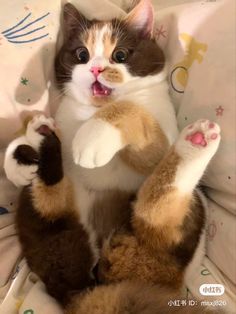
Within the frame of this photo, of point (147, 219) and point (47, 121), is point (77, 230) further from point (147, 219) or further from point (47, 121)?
point (47, 121)

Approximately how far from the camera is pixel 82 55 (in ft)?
3.48

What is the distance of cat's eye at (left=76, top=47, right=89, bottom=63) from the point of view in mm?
1054

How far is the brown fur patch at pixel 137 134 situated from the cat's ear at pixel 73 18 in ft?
1.07

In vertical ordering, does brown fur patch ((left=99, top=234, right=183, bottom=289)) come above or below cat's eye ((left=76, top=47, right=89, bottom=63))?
below

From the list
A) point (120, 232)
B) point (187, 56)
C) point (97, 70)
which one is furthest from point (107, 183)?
point (187, 56)

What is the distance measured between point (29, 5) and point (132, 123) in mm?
475

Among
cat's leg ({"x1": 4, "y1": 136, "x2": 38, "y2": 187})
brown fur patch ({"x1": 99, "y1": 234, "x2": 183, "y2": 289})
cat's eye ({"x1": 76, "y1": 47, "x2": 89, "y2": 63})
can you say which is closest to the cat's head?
cat's eye ({"x1": 76, "y1": 47, "x2": 89, "y2": 63})

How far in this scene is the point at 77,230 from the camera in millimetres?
917

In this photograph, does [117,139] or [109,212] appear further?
[109,212]

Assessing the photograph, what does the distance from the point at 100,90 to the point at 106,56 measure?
0.09 meters

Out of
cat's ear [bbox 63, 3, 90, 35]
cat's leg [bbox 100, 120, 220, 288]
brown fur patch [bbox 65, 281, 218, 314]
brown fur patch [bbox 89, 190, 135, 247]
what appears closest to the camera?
brown fur patch [bbox 65, 281, 218, 314]

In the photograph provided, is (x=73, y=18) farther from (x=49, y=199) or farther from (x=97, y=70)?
(x=49, y=199)

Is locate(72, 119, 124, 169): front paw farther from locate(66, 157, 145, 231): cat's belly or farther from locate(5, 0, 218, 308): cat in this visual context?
locate(66, 157, 145, 231): cat's belly

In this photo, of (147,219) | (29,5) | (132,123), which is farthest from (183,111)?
(29,5)
